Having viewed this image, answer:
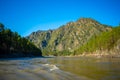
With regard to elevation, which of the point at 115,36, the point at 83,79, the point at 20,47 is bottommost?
the point at 83,79

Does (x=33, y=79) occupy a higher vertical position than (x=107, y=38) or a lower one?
A: lower

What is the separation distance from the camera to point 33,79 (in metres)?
19.4

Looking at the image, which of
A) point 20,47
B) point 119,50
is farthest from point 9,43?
point 119,50

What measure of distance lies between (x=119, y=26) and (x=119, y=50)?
3568cm

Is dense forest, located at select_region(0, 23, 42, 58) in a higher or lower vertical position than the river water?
higher

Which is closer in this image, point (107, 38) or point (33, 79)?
point (33, 79)

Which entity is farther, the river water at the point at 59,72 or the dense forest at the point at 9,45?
the dense forest at the point at 9,45

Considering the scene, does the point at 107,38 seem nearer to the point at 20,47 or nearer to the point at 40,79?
the point at 20,47

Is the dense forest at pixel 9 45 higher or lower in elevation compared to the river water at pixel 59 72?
higher

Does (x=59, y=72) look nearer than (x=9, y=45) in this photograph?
Yes

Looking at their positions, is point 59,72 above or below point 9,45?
below

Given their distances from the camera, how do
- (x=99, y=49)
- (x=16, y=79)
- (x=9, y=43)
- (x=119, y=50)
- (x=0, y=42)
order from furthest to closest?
(x=99, y=49), (x=119, y=50), (x=9, y=43), (x=0, y=42), (x=16, y=79)

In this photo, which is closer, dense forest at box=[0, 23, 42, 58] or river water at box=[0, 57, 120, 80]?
river water at box=[0, 57, 120, 80]

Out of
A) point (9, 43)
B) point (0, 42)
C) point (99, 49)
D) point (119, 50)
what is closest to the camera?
point (0, 42)
